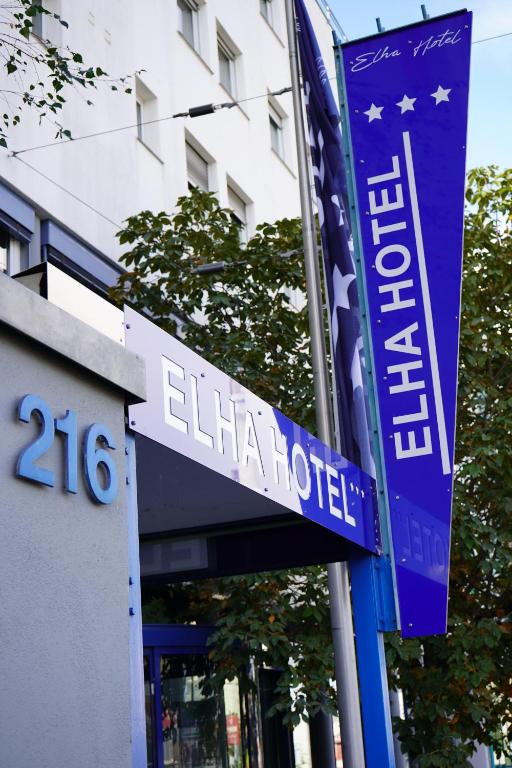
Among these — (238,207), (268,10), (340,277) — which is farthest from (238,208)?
(340,277)

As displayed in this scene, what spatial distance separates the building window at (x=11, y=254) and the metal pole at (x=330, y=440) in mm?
3278

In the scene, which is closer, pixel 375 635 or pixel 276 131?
pixel 375 635

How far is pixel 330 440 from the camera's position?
1162 cm

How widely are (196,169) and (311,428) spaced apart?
7.43 meters

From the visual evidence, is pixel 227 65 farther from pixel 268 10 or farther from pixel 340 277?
pixel 340 277

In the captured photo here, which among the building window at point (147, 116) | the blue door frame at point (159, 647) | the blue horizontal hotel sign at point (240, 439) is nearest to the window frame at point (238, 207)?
the building window at point (147, 116)

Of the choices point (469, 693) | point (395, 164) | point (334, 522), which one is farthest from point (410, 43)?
point (469, 693)

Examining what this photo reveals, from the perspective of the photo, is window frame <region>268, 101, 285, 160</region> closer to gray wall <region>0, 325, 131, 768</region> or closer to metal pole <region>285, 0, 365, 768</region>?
metal pole <region>285, 0, 365, 768</region>

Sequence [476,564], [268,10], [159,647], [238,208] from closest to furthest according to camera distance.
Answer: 1. [476,564]
2. [159,647]
3. [238,208]
4. [268,10]

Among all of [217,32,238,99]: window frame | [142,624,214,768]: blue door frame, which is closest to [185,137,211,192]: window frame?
[217,32,238,99]: window frame

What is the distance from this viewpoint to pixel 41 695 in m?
3.74

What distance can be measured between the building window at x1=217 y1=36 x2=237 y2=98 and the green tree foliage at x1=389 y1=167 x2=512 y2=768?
8.96m

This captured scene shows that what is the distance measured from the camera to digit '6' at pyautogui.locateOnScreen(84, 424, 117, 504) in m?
4.25

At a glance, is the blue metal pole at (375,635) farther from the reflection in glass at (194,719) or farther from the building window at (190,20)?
the building window at (190,20)
